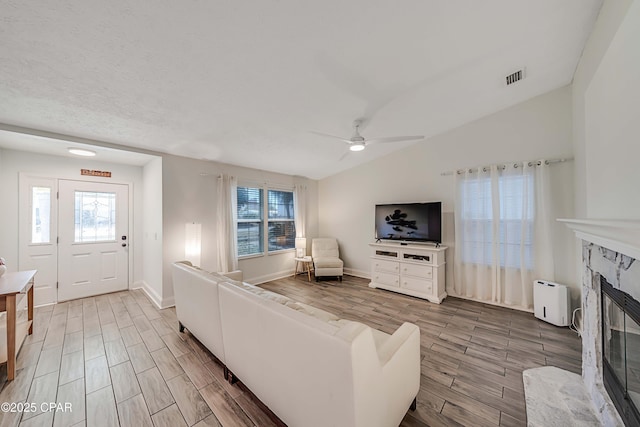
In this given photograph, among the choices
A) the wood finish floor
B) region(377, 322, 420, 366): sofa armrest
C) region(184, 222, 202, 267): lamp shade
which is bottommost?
the wood finish floor

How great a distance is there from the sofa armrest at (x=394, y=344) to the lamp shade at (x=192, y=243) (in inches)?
128

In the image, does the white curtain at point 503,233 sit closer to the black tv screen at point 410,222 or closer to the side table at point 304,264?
the black tv screen at point 410,222

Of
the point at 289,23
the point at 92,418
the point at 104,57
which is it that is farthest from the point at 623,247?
the point at 104,57

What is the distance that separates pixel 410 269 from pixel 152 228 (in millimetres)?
4525

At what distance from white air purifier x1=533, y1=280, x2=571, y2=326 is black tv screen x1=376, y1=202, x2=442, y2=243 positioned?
53.2 inches

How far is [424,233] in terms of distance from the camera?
13.0 ft

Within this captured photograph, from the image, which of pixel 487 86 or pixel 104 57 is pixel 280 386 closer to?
pixel 104 57

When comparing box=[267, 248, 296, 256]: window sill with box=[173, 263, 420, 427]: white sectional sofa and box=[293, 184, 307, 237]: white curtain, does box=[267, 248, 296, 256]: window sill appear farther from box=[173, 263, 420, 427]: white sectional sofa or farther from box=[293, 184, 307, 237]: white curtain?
box=[173, 263, 420, 427]: white sectional sofa

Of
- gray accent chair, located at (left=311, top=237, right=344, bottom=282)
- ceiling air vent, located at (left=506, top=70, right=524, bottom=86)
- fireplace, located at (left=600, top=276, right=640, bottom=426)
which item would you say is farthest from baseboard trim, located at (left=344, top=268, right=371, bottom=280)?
ceiling air vent, located at (left=506, top=70, right=524, bottom=86)

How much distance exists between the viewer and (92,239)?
391 centimetres

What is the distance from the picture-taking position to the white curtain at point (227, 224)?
4137mm

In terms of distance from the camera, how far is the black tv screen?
152 inches

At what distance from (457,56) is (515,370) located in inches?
118

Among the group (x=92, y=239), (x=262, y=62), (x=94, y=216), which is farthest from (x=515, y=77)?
(x=92, y=239)
